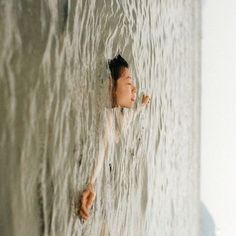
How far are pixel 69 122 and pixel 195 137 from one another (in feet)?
4.43

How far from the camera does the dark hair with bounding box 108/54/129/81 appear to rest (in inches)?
26.3

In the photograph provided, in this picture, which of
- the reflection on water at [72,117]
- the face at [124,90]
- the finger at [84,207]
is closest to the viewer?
the reflection on water at [72,117]

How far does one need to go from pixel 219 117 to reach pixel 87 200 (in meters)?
1.43

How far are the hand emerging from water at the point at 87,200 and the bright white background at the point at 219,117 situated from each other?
1.40 m

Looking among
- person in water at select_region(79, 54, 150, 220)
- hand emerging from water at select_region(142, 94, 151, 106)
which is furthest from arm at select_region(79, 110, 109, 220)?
hand emerging from water at select_region(142, 94, 151, 106)

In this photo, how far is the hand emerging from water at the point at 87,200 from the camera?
58 centimetres

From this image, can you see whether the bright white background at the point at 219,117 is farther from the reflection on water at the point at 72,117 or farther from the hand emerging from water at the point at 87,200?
the hand emerging from water at the point at 87,200

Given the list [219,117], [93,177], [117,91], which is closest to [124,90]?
[117,91]

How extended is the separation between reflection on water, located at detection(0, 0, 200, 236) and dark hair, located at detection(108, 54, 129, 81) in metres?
0.01

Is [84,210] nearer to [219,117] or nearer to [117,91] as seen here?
[117,91]

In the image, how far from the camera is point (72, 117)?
55 cm

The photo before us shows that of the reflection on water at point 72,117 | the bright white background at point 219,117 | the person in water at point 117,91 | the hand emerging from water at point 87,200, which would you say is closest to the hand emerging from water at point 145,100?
the reflection on water at point 72,117

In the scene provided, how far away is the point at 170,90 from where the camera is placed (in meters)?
1.25

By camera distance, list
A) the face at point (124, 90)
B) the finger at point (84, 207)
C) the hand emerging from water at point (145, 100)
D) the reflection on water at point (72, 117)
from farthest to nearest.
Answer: the hand emerging from water at point (145, 100), the face at point (124, 90), the finger at point (84, 207), the reflection on water at point (72, 117)
